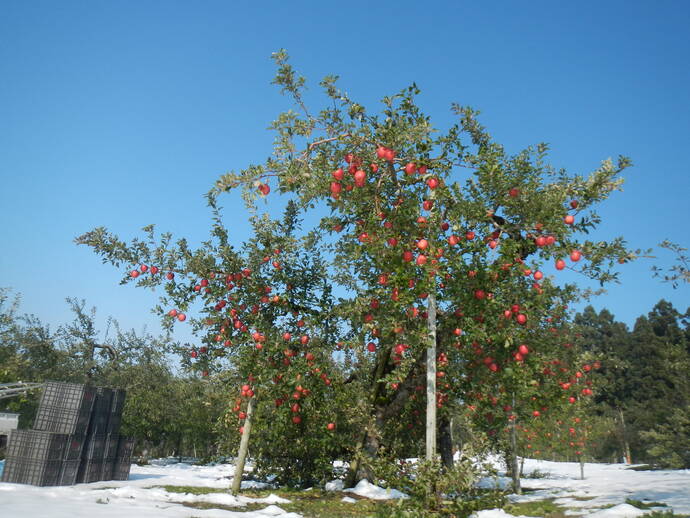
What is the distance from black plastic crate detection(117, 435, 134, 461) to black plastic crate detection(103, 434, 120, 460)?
6.1 inches

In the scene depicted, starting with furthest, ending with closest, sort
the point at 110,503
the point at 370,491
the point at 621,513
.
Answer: the point at 370,491
the point at 110,503
the point at 621,513

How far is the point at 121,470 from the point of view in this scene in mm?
14367

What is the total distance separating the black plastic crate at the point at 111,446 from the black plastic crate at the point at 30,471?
1.97 m

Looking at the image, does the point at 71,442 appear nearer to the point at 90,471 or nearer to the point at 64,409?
the point at 64,409

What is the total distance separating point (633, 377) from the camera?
169 feet

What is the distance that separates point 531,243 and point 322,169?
14.2 ft

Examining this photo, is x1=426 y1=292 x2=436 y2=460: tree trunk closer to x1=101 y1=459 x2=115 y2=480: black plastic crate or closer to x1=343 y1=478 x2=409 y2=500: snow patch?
x1=343 y1=478 x2=409 y2=500: snow patch

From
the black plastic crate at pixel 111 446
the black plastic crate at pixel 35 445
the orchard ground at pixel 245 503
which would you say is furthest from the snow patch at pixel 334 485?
the black plastic crate at pixel 35 445

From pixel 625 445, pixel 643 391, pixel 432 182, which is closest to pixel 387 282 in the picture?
pixel 432 182

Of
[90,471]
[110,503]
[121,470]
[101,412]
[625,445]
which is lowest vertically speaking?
[121,470]

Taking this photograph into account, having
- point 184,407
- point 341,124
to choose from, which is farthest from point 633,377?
point 341,124

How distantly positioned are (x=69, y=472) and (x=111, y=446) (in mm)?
1788

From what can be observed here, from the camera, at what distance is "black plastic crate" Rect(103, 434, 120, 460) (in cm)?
1373

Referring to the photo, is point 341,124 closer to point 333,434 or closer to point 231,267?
point 231,267
